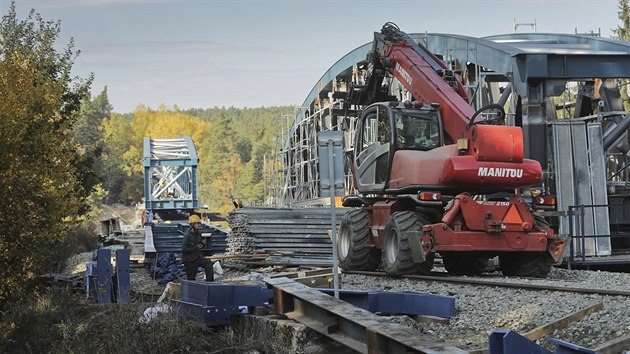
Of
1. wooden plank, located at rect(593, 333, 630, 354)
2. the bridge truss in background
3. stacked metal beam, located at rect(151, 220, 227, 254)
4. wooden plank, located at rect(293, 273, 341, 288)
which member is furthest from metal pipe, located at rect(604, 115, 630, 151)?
wooden plank, located at rect(593, 333, 630, 354)

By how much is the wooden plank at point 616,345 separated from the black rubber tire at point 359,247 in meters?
9.83

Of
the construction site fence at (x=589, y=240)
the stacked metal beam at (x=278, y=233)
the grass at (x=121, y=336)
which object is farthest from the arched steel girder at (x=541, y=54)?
the grass at (x=121, y=336)

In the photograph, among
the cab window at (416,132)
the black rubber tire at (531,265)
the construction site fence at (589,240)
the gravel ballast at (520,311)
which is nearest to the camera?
the gravel ballast at (520,311)

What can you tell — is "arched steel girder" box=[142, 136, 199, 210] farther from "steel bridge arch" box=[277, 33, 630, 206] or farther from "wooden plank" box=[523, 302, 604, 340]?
"wooden plank" box=[523, 302, 604, 340]

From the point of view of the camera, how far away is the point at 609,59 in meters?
23.9

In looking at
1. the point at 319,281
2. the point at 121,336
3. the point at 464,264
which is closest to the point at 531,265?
the point at 464,264

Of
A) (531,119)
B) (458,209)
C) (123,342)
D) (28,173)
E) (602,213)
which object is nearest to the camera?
(123,342)

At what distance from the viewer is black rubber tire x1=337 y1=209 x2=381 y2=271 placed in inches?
724

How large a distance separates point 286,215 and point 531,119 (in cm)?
666

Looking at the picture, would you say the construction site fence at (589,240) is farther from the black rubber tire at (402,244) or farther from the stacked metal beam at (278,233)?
the stacked metal beam at (278,233)

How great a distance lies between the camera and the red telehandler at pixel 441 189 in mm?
16109

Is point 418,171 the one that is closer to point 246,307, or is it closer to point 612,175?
point 246,307

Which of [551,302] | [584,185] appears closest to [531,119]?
[584,185]

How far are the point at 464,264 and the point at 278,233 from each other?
6.30 m
